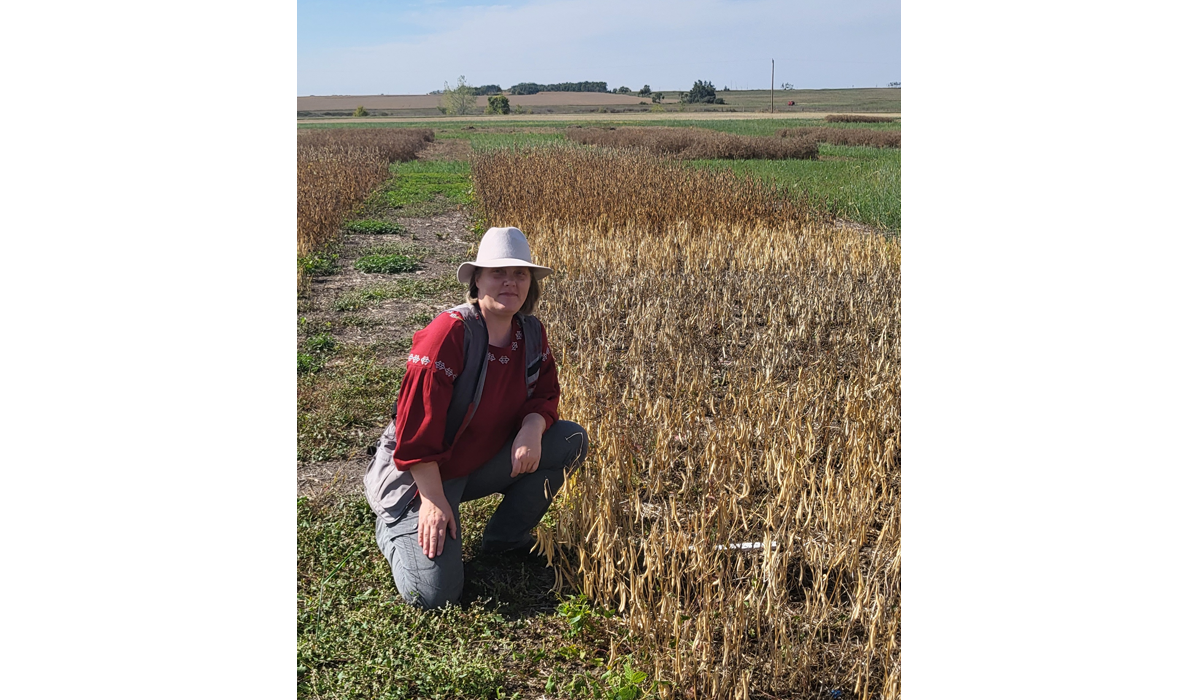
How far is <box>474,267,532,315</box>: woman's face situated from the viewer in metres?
2.79

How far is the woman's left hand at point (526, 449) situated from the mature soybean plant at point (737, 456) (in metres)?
0.29

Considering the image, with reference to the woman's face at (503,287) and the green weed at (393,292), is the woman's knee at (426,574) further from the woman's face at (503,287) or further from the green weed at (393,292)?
the green weed at (393,292)

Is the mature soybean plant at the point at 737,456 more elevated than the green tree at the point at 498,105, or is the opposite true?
the green tree at the point at 498,105

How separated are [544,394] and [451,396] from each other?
47 cm

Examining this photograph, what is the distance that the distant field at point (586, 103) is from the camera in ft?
310

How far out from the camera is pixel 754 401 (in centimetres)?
445

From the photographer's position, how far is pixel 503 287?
2791mm

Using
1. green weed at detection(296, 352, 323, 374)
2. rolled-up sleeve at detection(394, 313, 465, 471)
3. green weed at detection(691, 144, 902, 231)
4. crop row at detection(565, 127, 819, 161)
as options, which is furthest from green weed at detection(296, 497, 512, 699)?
crop row at detection(565, 127, 819, 161)

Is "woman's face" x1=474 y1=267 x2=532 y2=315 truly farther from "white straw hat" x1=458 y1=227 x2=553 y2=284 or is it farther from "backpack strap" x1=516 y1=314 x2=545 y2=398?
"backpack strap" x1=516 y1=314 x2=545 y2=398

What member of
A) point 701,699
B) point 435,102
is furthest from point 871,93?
point 701,699

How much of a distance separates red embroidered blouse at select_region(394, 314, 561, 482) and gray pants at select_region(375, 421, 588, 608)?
8 centimetres

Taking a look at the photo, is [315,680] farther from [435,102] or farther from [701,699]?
[435,102]

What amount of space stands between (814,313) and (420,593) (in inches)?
169

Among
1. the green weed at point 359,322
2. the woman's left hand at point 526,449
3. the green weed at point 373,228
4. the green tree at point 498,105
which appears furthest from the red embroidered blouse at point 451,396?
the green tree at point 498,105
